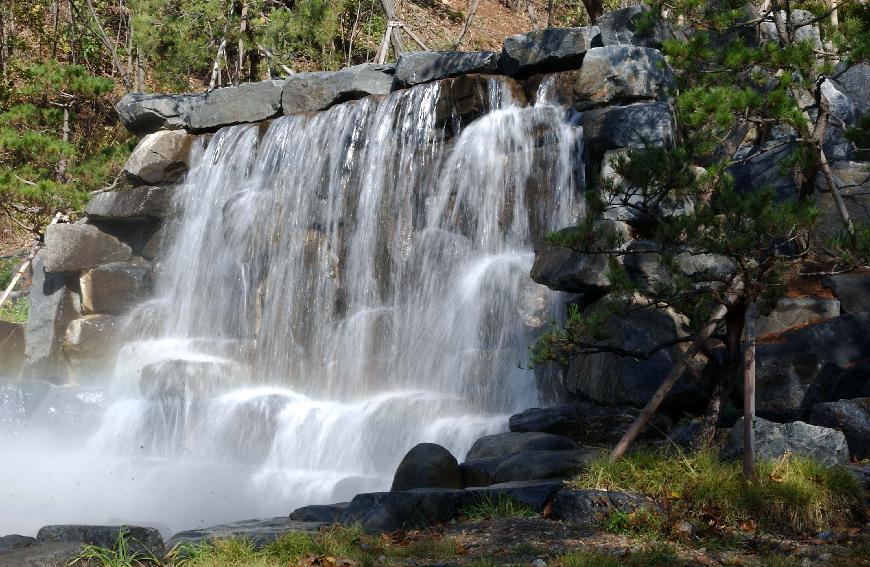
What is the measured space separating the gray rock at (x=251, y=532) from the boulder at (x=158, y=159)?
9.63 meters

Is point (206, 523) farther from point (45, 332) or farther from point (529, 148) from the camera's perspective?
point (45, 332)

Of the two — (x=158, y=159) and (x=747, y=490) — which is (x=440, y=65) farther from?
(x=747, y=490)

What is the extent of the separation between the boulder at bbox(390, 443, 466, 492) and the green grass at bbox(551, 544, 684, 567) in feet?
7.16

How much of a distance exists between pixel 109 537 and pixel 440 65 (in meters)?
9.45

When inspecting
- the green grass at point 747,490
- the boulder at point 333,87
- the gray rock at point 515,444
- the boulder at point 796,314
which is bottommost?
the green grass at point 747,490

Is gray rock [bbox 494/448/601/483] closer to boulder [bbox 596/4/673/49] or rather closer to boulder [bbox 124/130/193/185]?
boulder [bbox 596/4/673/49]

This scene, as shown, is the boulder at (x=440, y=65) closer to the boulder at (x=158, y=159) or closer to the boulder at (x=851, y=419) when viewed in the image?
the boulder at (x=158, y=159)

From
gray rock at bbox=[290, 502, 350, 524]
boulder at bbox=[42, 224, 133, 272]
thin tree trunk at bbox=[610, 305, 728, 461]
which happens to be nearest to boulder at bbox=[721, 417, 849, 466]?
thin tree trunk at bbox=[610, 305, 728, 461]

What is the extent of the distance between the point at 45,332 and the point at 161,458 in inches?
187

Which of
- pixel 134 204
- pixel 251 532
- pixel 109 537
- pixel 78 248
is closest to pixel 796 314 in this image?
pixel 251 532

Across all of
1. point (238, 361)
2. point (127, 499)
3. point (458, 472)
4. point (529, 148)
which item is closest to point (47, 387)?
point (238, 361)

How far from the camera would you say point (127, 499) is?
9.61 metres

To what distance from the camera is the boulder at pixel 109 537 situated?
16.4 ft

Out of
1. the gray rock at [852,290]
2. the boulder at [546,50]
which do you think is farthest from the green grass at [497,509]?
the boulder at [546,50]
